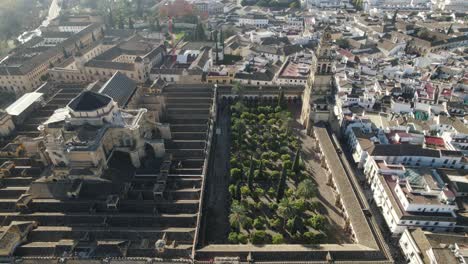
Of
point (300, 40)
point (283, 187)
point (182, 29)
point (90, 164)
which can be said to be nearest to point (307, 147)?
point (283, 187)

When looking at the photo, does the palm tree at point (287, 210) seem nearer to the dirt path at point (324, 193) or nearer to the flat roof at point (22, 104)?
the dirt path at point (324, 193)

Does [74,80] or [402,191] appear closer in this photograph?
[402,191]

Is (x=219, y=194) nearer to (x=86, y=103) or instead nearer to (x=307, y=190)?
(x=307, y=190)

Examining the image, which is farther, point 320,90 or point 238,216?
point 320,90

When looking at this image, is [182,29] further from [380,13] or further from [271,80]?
[380,13]

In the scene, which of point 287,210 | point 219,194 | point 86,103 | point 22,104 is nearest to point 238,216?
point 287,210

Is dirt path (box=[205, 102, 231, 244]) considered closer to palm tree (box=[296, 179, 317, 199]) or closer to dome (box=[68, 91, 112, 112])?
palm tree (box=[296, 179, 317, 199])
